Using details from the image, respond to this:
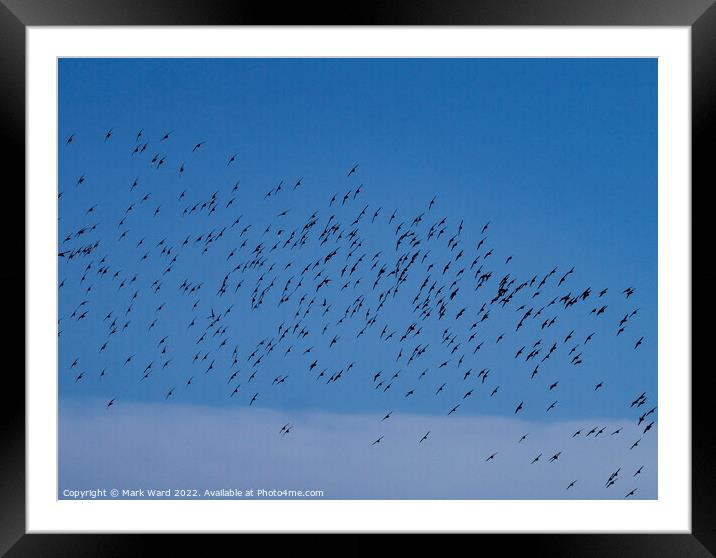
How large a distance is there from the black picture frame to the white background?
5 cm

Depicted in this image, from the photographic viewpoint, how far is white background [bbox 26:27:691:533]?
7.76 feet

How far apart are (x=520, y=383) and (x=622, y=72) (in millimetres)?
1144

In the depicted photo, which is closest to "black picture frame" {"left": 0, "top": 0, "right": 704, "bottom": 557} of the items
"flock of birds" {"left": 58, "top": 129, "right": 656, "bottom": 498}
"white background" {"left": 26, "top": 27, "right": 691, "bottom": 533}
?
"white background" {"left": 26, "top": 27, "right": 691, "bottom": 533}

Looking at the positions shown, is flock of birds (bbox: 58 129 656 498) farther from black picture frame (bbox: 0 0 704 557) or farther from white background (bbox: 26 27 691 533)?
black picture frame (bbox: 0 0 704 557)
